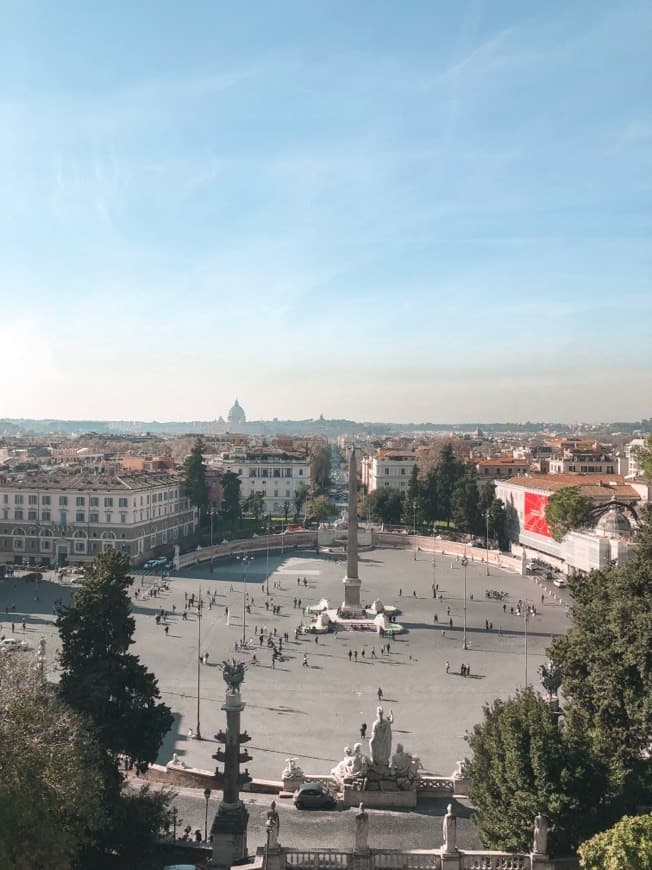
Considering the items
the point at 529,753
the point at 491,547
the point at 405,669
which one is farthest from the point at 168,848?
the point at 491,547

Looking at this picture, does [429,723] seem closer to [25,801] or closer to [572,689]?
[572,689]

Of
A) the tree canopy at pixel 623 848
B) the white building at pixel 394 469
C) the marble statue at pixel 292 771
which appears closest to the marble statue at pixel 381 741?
the marble statue at pixel 292 771

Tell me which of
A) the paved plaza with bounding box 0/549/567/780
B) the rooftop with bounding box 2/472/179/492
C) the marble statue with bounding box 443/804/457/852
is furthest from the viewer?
the rooftop with bounding box 2/472/179/492

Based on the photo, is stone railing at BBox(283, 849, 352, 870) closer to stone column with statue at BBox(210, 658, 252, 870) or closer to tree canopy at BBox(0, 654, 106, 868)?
stone column with statue at BBox(210, 658, 252, 870)

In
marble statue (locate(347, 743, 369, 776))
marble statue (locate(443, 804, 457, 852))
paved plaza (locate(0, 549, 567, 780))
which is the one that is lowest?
paved plaza (locate(0, 549, 567, 780))

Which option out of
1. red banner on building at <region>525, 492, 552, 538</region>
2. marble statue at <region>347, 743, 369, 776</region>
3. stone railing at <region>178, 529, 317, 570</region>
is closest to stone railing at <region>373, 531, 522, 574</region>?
red banner on building at <region>525, 492, 552, 538</region>

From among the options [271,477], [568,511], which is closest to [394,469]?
[271,477]
